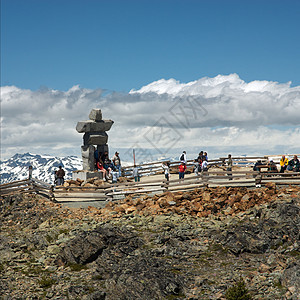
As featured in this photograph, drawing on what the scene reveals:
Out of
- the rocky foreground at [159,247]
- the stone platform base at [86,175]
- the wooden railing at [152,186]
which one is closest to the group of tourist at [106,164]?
the stone platform base at [86,175]

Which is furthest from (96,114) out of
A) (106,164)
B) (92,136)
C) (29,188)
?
(29,188)

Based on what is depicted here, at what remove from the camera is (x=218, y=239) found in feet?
66.0

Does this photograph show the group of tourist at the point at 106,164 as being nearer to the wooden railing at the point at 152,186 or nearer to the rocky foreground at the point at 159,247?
the wooden railing at the point at 152,186

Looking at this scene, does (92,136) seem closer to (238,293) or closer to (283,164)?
(283,164)

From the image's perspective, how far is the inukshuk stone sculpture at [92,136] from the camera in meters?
32.8

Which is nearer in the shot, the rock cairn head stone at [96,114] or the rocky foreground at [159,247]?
the rocky foreground at [159,247]

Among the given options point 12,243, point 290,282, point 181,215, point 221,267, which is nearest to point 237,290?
point 290,282

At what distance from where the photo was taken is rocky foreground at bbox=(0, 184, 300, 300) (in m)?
16.3

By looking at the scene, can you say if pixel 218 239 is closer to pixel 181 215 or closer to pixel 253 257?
pixel 253 257

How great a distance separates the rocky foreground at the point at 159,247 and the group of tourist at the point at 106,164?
588 centimetres

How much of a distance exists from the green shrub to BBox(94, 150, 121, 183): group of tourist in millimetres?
18346

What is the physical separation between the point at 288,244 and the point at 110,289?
782 centimetres

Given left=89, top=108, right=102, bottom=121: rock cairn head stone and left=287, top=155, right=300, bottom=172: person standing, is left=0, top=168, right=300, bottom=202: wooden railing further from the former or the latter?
left=89, top=108, right=102, bottom=121: rock cairn head stone

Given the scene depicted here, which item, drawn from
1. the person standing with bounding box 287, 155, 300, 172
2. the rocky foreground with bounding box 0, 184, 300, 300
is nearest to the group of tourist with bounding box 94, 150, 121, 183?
the rocky foreground with bounding box 0, 184, 300, 300
